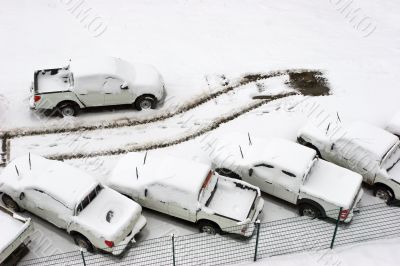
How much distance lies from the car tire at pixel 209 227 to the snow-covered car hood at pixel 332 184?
102 inches

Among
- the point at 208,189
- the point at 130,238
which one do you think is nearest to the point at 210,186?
the point at 208,189

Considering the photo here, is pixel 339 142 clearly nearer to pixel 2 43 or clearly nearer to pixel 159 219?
pixel 159 219

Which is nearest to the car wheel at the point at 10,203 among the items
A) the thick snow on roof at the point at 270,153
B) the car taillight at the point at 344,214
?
the thick snow on roof at the point at 270,153

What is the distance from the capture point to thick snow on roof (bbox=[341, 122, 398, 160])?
13758mm

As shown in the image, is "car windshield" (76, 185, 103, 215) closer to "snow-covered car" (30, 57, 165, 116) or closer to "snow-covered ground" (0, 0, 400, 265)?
"snow-covered ground" (0, 0, 400, 265)

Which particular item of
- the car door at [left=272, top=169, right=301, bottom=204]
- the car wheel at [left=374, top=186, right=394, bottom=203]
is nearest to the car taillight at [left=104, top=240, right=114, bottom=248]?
the car door at [left=272, top=169, right=301, bottom=204]

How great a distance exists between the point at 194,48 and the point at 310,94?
17.8ft

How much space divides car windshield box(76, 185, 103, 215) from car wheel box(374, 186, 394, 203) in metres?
8.19

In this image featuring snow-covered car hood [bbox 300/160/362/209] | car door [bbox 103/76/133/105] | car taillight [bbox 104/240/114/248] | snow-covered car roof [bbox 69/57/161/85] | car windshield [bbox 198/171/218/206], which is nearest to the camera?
car taillight [bbox 104/240/114/248]

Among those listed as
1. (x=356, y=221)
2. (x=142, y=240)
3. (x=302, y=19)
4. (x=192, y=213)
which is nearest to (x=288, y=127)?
(x=356, y=221)

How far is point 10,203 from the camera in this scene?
42.5ft

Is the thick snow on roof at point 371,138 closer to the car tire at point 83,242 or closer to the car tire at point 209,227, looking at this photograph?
the car tire at point 209,227

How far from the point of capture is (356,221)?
519 inches

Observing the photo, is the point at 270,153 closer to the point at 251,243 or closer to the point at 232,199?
the point at 232,199
